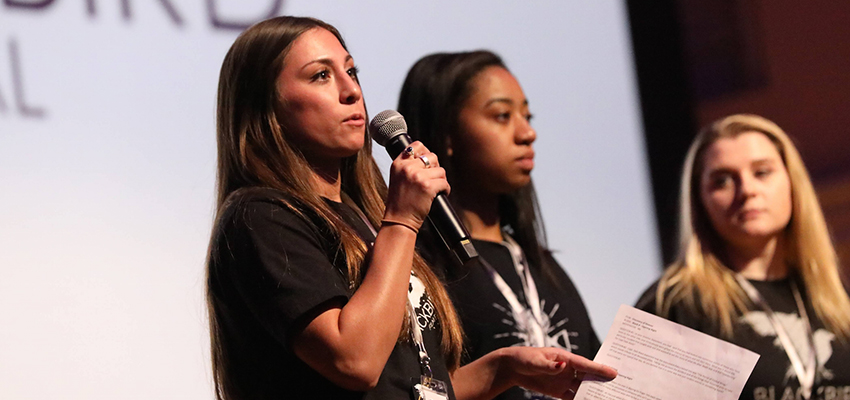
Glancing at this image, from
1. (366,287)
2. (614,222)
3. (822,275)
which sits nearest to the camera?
(366,287)

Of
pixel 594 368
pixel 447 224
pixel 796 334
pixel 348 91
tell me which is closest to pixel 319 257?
pixel 447 224

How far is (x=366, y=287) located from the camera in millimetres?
1260

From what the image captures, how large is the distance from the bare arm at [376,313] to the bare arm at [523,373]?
0.38 m

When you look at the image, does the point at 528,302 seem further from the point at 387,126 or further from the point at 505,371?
the point at 387,126

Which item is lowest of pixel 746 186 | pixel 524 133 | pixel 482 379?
pixel 482 379

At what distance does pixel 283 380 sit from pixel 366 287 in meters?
0.19

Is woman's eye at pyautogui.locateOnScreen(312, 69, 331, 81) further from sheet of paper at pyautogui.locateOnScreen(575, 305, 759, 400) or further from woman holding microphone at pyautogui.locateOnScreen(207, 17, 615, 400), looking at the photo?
sheet of paper at pyautogui.locateOnScreen(575, 305, 759, 400)

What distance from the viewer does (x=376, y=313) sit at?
1.23 meters

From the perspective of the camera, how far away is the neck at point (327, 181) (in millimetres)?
1524

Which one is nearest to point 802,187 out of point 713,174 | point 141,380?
point 713,174

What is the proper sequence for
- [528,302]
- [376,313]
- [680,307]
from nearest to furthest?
[376,313]
[528,302]
[680,307]

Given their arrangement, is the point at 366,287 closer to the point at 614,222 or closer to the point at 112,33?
the point at 112,33

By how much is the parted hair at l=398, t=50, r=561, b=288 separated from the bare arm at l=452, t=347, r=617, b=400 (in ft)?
2.35

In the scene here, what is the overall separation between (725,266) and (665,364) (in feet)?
3.91
